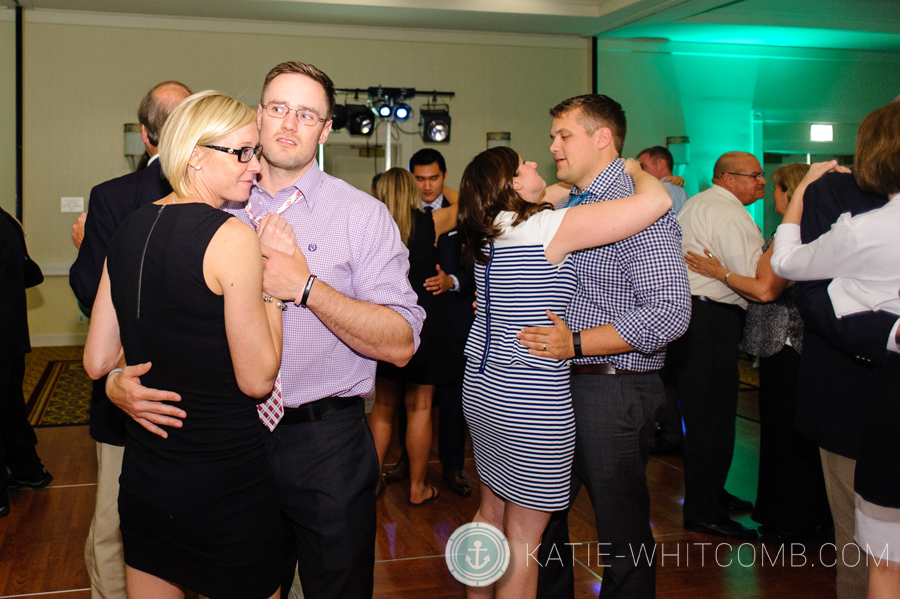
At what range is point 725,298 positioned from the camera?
352 centimetres

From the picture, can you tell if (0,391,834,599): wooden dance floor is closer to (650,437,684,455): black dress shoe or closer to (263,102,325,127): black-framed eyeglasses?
(650,437,684,455): black dress shoe

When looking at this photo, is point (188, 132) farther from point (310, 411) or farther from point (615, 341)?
point (615, 341)

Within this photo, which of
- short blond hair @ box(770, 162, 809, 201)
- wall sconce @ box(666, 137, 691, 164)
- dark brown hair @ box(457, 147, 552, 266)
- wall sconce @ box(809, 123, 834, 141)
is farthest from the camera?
wall sconce @ box(666, 137, 691, 164)

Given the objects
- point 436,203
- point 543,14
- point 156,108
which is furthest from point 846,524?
point 543,14

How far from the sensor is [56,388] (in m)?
6.17

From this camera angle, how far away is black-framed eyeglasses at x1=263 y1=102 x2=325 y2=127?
173 centimetres

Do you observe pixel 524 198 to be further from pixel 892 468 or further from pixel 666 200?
pixel 892 468

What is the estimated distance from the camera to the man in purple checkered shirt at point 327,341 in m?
1.68

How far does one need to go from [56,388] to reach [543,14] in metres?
6.10

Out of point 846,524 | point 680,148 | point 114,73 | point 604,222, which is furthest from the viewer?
point 114,73

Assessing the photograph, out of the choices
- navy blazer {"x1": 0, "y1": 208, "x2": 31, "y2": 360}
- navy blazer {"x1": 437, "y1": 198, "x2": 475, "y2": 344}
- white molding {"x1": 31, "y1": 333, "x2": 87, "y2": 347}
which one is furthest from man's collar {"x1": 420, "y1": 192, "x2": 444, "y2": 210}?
white molding {"x1": 31, "y1": 333, "x2": 87, "y2": 347}

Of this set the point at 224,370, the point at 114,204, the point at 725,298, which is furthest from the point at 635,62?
the point at 224,370

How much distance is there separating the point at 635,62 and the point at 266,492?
7.49 metres

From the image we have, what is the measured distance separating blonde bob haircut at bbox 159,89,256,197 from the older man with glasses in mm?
2675
